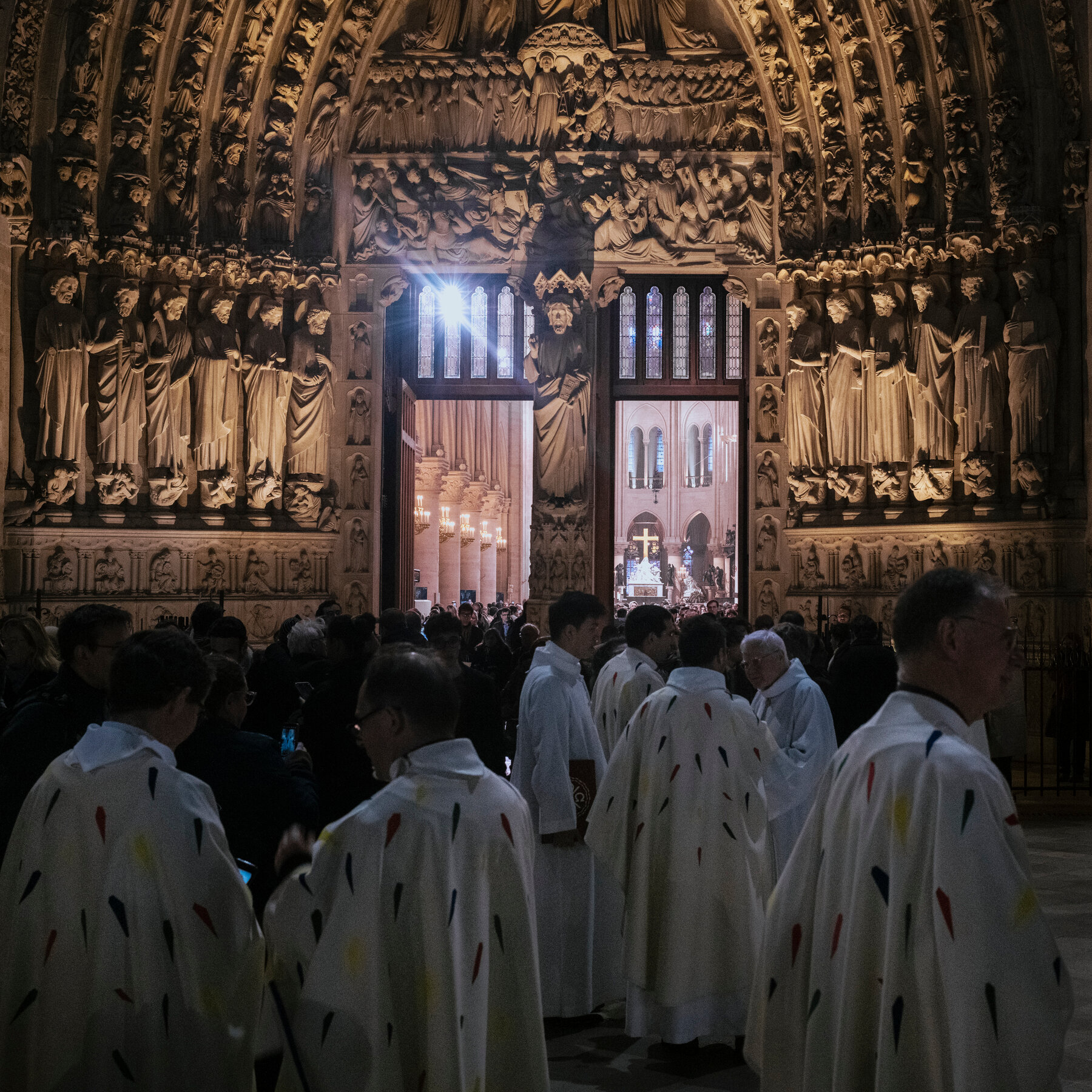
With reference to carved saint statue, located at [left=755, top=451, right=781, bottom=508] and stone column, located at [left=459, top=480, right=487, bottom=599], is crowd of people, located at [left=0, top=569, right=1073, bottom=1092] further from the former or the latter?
stone column, located at [left=459, top=480, right=487, bottom=599]

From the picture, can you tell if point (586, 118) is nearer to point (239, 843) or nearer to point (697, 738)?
point (697, 738)

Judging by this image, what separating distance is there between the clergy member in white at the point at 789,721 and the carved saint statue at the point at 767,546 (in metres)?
9.78

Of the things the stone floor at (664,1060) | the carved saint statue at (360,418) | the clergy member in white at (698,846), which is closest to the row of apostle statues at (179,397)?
the carved saint statue at (360,418)

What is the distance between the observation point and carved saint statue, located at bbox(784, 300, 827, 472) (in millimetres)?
14805

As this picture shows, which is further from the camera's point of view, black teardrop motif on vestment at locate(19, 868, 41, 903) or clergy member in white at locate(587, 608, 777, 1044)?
clergy member in white at locate(587, 608, 777, 1044)

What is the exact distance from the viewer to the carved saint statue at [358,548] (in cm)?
1537

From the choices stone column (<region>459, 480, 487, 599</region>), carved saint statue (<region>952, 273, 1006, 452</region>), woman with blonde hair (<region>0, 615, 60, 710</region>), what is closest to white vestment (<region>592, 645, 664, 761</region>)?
woman with blonde hair (<region>0, 615, 60, 710</region>)

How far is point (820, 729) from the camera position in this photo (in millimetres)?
5543

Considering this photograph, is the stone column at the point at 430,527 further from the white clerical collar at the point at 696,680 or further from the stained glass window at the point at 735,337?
the white clerical collar at the point at 696,680

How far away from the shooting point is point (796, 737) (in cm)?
558

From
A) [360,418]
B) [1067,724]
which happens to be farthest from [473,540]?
[1067,724]

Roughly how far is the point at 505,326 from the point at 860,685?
2163cm

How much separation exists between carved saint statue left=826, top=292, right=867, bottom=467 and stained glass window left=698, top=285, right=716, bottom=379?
7.04 ft

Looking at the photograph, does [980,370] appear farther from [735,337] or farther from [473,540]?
[473,540]
